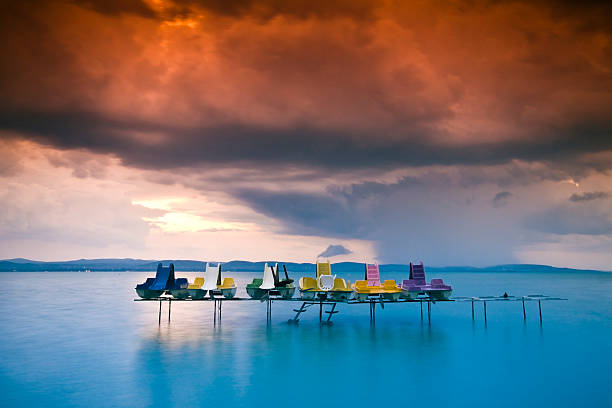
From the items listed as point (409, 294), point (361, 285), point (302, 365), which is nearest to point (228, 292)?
point (361, 285)

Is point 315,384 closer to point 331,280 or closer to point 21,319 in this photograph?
point 331,280

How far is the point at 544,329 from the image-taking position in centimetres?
2669

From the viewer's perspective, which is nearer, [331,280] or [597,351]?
[597,351]

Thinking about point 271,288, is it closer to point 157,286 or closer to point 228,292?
point 228,292

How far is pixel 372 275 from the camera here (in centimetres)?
2530

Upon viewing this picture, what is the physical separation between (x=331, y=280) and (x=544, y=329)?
1473 centimetres

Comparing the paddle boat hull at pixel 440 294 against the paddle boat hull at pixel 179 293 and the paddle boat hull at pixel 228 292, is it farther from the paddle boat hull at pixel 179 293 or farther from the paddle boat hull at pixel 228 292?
the paddle boat hull at pixel 179 293

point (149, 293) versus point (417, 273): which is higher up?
point (417, 273)

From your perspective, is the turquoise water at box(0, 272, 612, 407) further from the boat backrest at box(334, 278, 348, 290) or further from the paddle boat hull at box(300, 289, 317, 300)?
the boat backrest at box(334, 278, 348, 290)

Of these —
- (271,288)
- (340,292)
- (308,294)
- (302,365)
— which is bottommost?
(302,365)

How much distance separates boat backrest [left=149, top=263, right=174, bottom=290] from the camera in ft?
76.9

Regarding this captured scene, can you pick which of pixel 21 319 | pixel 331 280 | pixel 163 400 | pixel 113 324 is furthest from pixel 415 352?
pixel 21 319

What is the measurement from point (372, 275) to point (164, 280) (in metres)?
12.0

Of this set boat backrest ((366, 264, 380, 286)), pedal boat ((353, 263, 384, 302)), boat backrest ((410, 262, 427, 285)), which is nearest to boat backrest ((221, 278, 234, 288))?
pedal boat ((353, 263, 384, 302))
